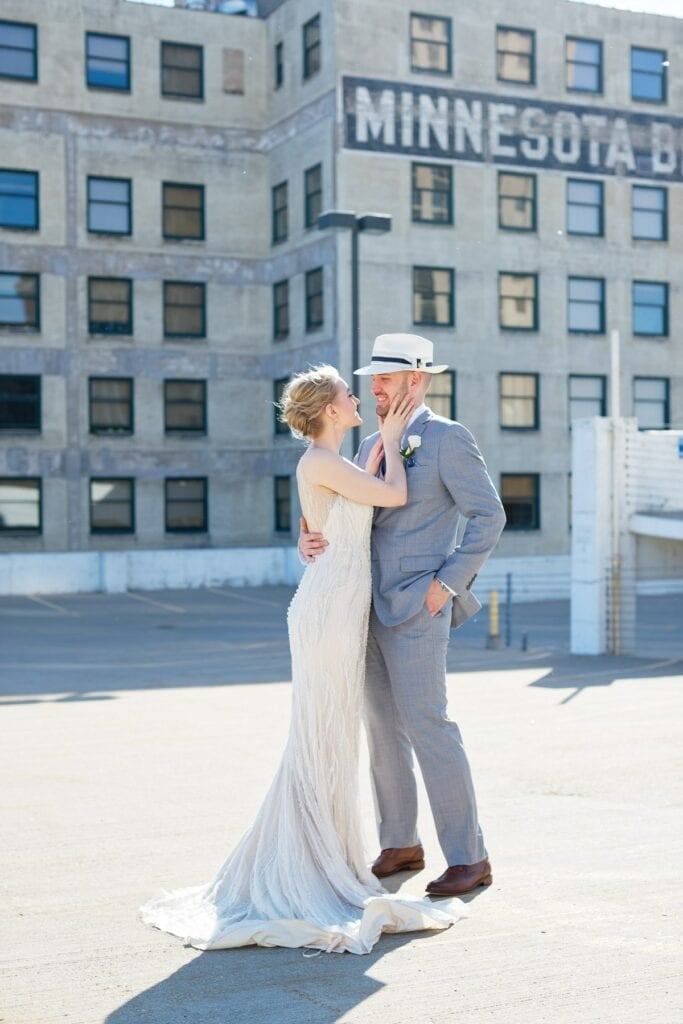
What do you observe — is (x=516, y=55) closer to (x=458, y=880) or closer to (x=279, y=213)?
(x=279, y=213)

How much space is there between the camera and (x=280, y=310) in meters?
40.4

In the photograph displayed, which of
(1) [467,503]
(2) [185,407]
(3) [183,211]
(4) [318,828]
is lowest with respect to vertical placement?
(4) [318,828]

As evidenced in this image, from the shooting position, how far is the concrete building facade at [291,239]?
37.1m

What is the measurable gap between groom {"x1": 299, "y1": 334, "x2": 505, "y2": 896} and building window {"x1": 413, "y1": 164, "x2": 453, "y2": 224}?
3143cm

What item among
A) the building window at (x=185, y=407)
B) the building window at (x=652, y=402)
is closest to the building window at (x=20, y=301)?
the building window at (x=185, y=407)

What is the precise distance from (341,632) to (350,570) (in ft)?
0.88

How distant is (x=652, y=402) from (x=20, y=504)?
17128mm

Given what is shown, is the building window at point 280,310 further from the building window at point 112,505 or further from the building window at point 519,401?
the building window at point 519,401

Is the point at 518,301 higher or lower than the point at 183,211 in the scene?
lower

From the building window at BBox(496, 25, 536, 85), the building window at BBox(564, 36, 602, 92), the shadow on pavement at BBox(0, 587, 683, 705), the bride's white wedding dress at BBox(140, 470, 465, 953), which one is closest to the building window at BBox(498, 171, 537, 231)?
the building window at BBox(496, 25, 536, 85)

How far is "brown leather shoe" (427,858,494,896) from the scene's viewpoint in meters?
6.21

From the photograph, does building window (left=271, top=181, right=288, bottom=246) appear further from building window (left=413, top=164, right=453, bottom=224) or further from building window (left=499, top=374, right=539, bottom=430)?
building window (left=499, top=374, right=539, bottom=430)

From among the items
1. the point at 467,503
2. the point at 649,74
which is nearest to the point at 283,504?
the point at 649,74

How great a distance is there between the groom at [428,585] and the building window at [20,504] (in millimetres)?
33875
